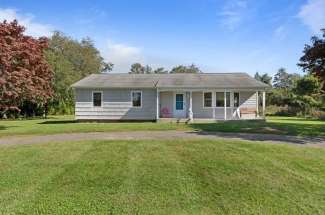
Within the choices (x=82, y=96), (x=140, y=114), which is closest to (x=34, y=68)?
(x=82, y=96)

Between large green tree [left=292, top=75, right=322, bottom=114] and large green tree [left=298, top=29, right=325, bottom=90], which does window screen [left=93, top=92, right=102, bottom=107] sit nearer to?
large green tree [left=298, top=29, right=325, bottom=90]

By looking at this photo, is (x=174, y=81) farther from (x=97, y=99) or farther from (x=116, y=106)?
(x=97, y=99)

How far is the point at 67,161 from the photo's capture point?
9477mm

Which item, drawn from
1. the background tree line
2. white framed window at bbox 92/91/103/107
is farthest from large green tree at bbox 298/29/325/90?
white framed window at bbox 92/91/103/107

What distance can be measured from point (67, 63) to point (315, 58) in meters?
30.1

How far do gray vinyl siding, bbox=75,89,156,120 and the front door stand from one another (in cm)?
173

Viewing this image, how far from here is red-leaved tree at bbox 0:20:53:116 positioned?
19.1 meters

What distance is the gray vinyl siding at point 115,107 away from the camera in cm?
Result: 2555

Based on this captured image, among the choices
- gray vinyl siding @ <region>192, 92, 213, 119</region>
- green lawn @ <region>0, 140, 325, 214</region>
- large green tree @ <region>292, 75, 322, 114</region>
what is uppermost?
large green tree @ <region>292, 75, 322, 114</region>

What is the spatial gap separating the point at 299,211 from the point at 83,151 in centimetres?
669

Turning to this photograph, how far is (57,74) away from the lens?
38594 mm

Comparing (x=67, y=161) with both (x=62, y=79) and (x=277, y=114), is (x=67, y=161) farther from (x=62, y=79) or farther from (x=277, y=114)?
(x=277, y=114)

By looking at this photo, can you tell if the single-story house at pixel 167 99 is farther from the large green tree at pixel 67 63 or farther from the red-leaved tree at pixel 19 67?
the large green tree at pixel 67 63

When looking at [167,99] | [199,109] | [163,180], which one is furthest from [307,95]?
[163,180]
